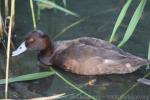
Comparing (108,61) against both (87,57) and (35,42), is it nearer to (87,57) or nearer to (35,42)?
(87,57)

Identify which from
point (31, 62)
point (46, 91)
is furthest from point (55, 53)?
point (46, 91)

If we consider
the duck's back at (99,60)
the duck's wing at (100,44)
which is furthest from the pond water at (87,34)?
the duck's wing at (100,44)

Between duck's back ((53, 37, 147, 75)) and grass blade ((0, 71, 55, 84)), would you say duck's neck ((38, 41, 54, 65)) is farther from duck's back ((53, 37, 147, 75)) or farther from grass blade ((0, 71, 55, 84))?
grass blade ((0, 71, 55, 84))

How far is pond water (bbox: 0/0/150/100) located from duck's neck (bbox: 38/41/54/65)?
0.08 metres

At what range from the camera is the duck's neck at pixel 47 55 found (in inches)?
230

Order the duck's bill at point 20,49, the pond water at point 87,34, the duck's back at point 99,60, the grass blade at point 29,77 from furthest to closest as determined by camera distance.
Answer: the duck's bill at point 20,49
the duck's back at point 99,60
the pond water at point 87,34
the grass blade at point 29,77

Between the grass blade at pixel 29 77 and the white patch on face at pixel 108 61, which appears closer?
the grass blade at pixel 29 77

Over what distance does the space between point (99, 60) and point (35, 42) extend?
74 cm

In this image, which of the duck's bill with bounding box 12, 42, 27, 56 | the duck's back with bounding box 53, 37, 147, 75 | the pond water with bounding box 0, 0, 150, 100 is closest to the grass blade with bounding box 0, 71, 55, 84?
the pond water with bounding box 0, 0, 150, 100

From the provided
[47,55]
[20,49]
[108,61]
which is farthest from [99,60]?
[20,49]

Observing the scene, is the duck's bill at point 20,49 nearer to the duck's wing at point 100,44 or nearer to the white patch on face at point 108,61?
the duck's wing at point 100,44

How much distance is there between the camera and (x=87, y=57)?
18.2ft

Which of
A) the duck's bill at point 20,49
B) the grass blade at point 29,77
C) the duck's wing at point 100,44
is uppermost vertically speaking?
the duck's wing at point 100,44

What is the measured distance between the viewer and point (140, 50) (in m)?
5.92
